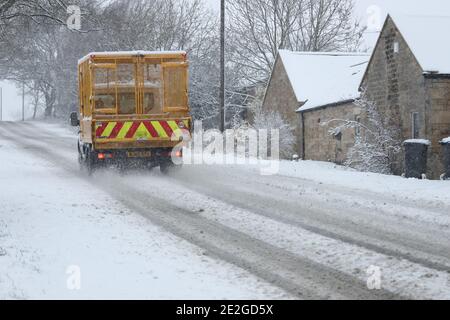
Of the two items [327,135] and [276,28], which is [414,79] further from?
[276,28]

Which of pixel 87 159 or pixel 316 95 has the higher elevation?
pixel 316 95

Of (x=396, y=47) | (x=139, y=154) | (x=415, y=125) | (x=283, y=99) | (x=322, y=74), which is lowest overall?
(x=139, y=154)

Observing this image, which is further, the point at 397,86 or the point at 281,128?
the point at 281,128

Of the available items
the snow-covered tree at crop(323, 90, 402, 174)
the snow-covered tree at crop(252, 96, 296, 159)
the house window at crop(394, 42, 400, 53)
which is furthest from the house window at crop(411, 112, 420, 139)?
the snow-covered tree at crop(252, 96, 296, 159)

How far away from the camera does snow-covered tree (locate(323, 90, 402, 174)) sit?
20.4m

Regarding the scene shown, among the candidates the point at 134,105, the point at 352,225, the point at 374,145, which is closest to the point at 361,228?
the point at 352,225

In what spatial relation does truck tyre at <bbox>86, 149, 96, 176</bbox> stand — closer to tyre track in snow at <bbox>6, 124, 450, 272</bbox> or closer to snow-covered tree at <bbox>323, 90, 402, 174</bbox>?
tyre track in snow at <bbox>6, 124, 450, 272</bbox>

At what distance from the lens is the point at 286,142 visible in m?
28.4

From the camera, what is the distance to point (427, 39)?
69.1ft

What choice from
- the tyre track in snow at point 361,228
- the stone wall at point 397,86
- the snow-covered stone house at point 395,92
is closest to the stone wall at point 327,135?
the snow-covered stone house at point 395,92

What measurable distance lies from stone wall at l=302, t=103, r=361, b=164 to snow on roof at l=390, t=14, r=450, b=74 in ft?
11.7

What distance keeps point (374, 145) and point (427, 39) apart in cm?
398

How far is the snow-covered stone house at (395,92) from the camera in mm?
19562
